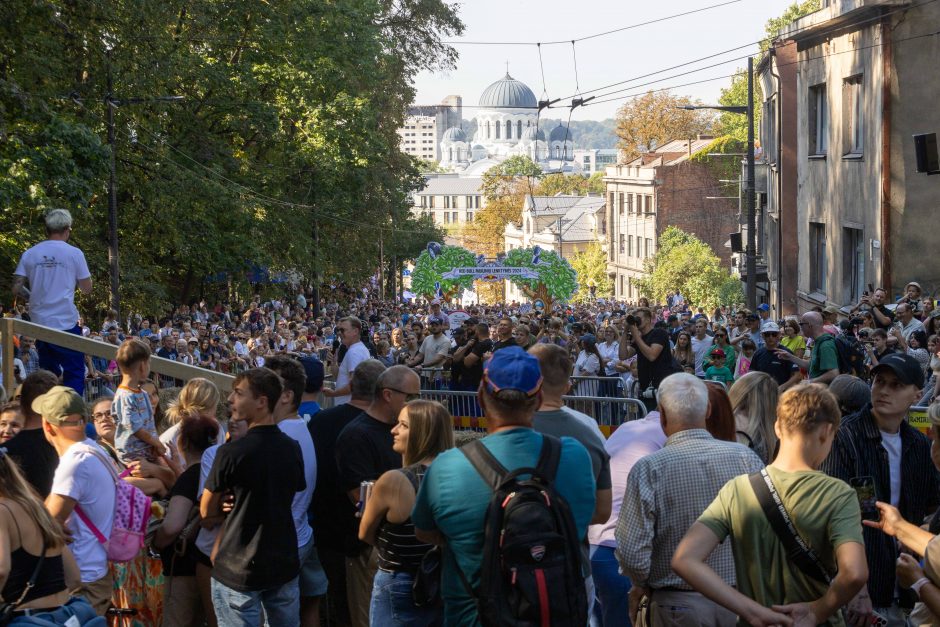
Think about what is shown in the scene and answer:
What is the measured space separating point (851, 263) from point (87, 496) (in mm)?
21862

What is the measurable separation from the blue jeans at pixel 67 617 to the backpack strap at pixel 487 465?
5.98 feet

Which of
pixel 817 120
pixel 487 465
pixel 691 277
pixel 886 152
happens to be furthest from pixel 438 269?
pixel 487 465

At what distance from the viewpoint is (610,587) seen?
5.78m

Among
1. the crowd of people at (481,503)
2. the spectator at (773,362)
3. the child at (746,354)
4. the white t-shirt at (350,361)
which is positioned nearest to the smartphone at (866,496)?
the crowd of people at (481,503)

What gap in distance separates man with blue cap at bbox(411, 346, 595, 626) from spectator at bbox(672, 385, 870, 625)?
19.1 inches

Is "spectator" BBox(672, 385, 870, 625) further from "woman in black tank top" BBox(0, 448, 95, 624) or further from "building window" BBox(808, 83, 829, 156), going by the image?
"building window" BBox(808, 83, 829, 156)

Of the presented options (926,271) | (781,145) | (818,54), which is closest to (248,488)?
(926,271)

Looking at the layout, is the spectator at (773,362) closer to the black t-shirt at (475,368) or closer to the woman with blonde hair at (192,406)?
the black t-shirt at (475,368)

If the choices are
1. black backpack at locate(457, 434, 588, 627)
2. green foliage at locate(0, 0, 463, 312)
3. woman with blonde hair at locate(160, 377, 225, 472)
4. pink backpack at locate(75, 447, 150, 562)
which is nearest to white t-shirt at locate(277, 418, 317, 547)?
woman with blonde hair at locate(160, 377, 225, 472)

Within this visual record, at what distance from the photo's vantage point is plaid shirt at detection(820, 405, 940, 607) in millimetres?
5422

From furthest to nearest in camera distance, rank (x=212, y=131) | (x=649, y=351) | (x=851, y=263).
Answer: (x=212, y=131)
(x=851, y=263)
(x=649, y=351)

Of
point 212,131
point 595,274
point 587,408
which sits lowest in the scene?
point 587,408

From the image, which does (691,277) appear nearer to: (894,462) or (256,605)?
(894,462)

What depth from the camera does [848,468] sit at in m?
5.50
